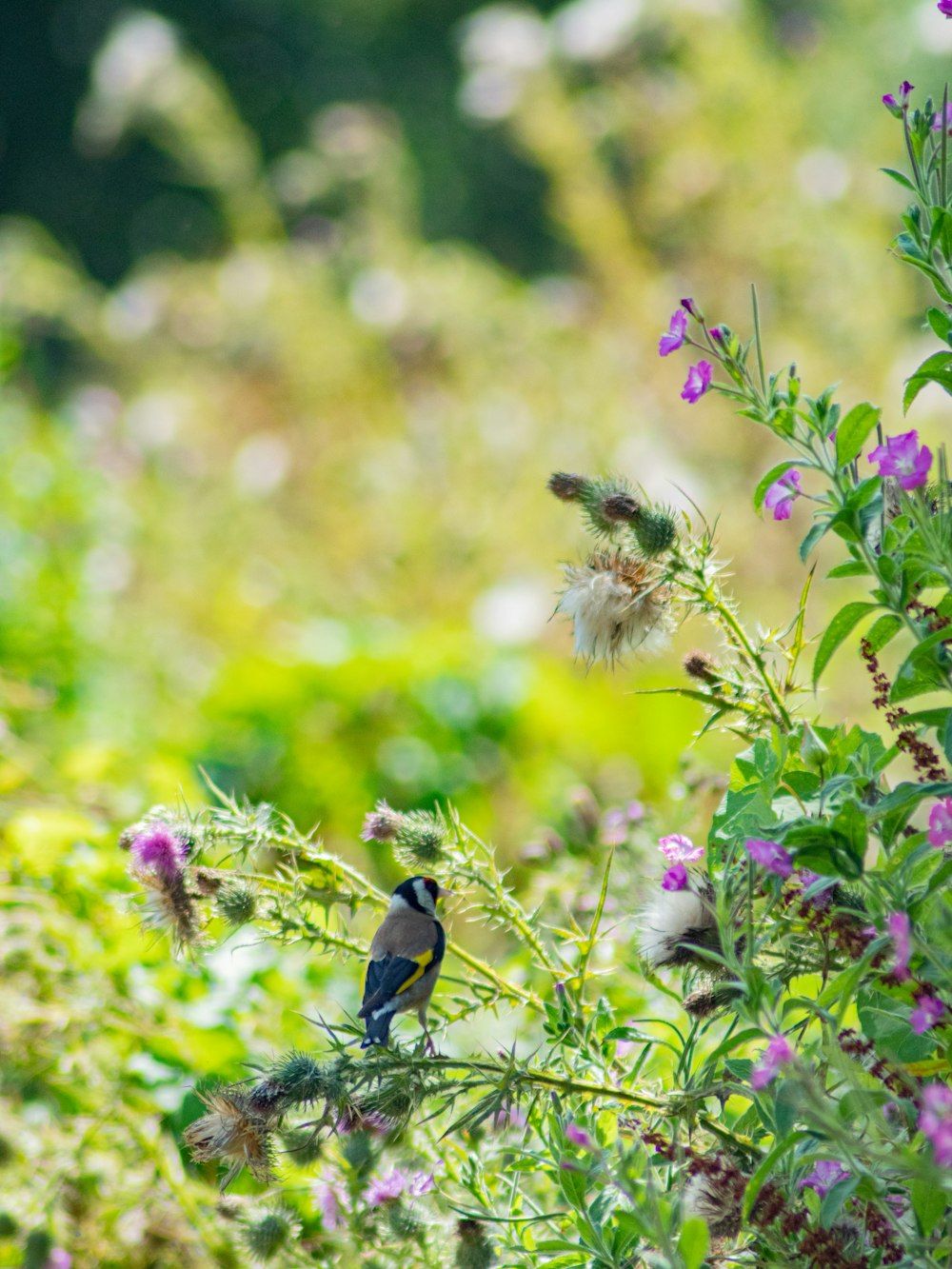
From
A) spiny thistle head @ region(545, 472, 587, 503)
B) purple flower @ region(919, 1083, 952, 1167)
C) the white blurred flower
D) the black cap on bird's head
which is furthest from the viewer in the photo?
the white blurred flower

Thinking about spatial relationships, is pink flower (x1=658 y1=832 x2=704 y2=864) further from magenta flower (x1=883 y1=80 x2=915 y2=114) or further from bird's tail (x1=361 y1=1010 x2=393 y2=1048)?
magenta flower (x1=883 y1=80 x2=915 y2=114)

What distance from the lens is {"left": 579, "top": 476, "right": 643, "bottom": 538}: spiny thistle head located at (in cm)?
73

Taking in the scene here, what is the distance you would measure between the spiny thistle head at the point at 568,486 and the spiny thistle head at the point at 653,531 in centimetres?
5

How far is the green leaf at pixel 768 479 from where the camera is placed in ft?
2.20

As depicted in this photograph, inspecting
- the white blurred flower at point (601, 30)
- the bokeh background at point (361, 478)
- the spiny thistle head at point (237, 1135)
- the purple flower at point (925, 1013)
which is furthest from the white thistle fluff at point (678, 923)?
the white blurred flower at point (601, 30)

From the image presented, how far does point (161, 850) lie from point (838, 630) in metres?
0.39

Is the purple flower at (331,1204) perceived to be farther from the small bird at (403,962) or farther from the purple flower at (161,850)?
the purple flower at (161,850)

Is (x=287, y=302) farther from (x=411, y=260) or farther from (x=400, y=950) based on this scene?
(x=400, y=950)

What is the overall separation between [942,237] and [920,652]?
0.70ft

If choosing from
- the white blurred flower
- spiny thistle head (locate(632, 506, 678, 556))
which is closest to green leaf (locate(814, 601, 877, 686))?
spiny thistle head (locate(632, 506, 678, 556))

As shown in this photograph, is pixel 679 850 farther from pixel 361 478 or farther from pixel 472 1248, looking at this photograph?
pixel 361 478

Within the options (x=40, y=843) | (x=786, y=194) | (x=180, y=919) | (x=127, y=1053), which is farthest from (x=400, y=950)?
(x=786, y=194)

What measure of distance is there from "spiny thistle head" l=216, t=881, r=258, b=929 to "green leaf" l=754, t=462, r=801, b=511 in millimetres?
355

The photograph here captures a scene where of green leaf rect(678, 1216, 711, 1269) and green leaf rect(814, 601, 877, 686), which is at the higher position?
green leaf rect(814, 601, 877, 686)
